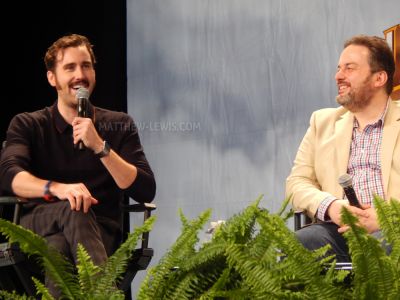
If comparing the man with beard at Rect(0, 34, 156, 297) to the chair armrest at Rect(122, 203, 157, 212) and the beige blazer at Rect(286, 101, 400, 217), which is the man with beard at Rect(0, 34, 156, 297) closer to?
the chair armrest at Rect(122, 203, 157, 212)

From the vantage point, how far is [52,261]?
20.4 inches

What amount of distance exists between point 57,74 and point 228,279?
2480mm

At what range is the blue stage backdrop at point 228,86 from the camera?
139 inches

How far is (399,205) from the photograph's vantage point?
0.55 meters

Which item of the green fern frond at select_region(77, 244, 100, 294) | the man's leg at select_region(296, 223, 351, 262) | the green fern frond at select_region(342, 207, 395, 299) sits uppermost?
the green fern frond at select_region(342, 207, 395, 299)

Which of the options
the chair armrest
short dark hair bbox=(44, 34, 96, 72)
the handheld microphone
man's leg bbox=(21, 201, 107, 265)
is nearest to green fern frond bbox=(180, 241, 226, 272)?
the handheld microphone

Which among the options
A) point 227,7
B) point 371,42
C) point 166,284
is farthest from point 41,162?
point 166,284

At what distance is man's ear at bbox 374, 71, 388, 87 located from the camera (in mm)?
2863

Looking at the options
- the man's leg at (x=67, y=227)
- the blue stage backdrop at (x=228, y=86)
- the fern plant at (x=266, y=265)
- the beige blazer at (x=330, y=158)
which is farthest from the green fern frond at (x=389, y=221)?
the blue stage backdrop at (x=228, y=86)

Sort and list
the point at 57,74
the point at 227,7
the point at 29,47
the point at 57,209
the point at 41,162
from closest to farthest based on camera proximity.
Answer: the point at 57,209 < the point at 41,162 < the point at 57,74 < the point at 227,7 < the point at 29,47

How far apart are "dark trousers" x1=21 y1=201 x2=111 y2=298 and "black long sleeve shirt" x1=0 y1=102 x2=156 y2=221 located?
28cm

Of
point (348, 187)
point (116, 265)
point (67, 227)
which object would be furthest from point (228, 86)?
point (116, 265)

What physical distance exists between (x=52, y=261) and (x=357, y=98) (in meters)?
2.41

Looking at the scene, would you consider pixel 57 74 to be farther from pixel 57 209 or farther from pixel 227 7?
pixel 227 7
